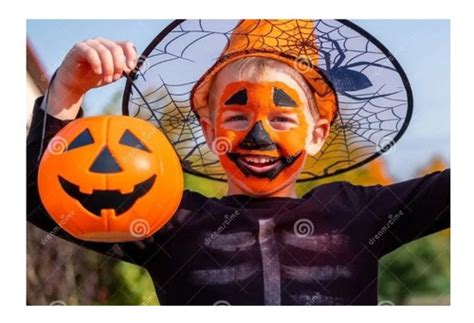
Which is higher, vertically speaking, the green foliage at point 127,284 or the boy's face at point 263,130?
the boy's face at point 263,130

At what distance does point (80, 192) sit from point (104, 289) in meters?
0.67

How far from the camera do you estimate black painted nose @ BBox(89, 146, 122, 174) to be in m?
3.32

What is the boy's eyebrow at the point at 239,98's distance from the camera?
361cm

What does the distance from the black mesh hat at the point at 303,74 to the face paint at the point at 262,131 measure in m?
0.11

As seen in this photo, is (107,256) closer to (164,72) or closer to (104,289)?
(104,289)

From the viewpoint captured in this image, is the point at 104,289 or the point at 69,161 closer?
the point at 69,161

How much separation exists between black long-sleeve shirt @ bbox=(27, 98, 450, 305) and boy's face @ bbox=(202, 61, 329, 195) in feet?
0.38

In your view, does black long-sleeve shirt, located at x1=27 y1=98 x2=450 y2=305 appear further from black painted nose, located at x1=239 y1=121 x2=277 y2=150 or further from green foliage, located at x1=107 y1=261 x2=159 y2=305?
black painted nose, located at x1=239 y1=121 x2=277 y2=150

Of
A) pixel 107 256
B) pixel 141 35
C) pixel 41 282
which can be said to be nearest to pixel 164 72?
pixel 141 35

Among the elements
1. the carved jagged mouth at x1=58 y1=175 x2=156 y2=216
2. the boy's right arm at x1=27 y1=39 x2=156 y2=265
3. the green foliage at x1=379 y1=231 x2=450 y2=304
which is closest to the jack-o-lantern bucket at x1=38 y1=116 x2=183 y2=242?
the carved jagged mouth at x1=58 y1=175 x2=156 y2=216

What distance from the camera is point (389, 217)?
3.69 m

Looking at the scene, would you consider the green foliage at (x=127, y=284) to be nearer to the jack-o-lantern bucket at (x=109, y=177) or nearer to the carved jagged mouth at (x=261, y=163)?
the jack-o-lantern bucket at (x=109, y=177)

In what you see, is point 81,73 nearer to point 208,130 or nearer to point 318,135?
point 208,130

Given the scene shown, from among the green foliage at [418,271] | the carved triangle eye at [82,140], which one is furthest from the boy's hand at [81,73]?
the green foliage at [418,271]
